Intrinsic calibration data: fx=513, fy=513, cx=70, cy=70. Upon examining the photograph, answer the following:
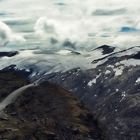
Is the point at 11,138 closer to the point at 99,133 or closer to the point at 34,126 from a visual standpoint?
the point at 34,126

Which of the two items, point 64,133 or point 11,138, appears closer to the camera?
point 11,138

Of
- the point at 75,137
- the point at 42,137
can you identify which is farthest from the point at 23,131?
the point at 75,137

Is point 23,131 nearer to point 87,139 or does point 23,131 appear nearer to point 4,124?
point 4,124

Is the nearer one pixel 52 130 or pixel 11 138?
pixel 11 138

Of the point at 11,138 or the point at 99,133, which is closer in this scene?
the point at 11,138

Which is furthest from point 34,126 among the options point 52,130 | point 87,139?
point 87,139

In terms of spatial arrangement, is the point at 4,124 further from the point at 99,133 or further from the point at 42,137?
the point at 99,133
